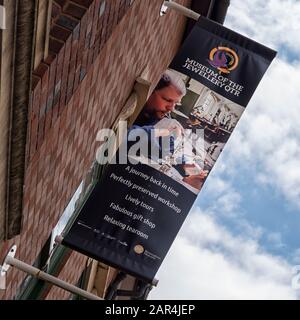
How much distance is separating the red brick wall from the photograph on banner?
2.92ft

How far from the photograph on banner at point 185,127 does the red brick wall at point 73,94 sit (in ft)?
2.92

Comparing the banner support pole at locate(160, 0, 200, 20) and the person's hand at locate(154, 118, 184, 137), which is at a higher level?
the banner support pole at locate(160, 0, 200, 20)

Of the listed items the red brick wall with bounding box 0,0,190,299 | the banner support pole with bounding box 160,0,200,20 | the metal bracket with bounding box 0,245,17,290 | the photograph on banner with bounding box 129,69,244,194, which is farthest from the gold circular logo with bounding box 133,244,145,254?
the banner support pole with bounding box 160,0,200,20

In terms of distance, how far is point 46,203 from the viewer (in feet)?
33.0

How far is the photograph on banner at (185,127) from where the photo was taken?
9656 mm

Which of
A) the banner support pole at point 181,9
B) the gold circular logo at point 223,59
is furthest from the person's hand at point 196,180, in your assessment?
the banner support pole at point 181,9

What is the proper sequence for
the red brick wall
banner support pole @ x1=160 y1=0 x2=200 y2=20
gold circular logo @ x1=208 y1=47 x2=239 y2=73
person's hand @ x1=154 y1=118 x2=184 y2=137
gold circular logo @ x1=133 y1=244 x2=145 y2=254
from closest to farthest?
the red brick wall
gold circular logo @ x1=133 y1=244 x2=145 y2=254
person's hand @ x1=154 y1=118 x2=184 y2=137
gold circular logo @ x1=208 y1=47 x2=239 y2=73
banner support pole @ x1=160 y1=0 x2=200 y2=20

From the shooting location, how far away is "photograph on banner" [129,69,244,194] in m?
9.66

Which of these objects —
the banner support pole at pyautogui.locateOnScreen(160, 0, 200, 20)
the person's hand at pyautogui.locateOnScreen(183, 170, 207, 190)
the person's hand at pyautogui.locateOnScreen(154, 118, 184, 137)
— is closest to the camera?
the person's hand at pyautogui.locateOnScreen(183, 170, 207, 190)

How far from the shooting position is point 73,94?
9.41 metres

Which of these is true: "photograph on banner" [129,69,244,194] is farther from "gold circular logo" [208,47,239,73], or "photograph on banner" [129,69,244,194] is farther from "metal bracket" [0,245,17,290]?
"metal bracket" [0,245,17,290]

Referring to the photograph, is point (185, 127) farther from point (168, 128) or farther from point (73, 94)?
point (73, 94)

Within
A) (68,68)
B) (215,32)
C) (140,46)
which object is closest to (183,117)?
(215,32)

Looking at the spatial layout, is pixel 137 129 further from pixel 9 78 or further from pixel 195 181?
pixel 9 78
